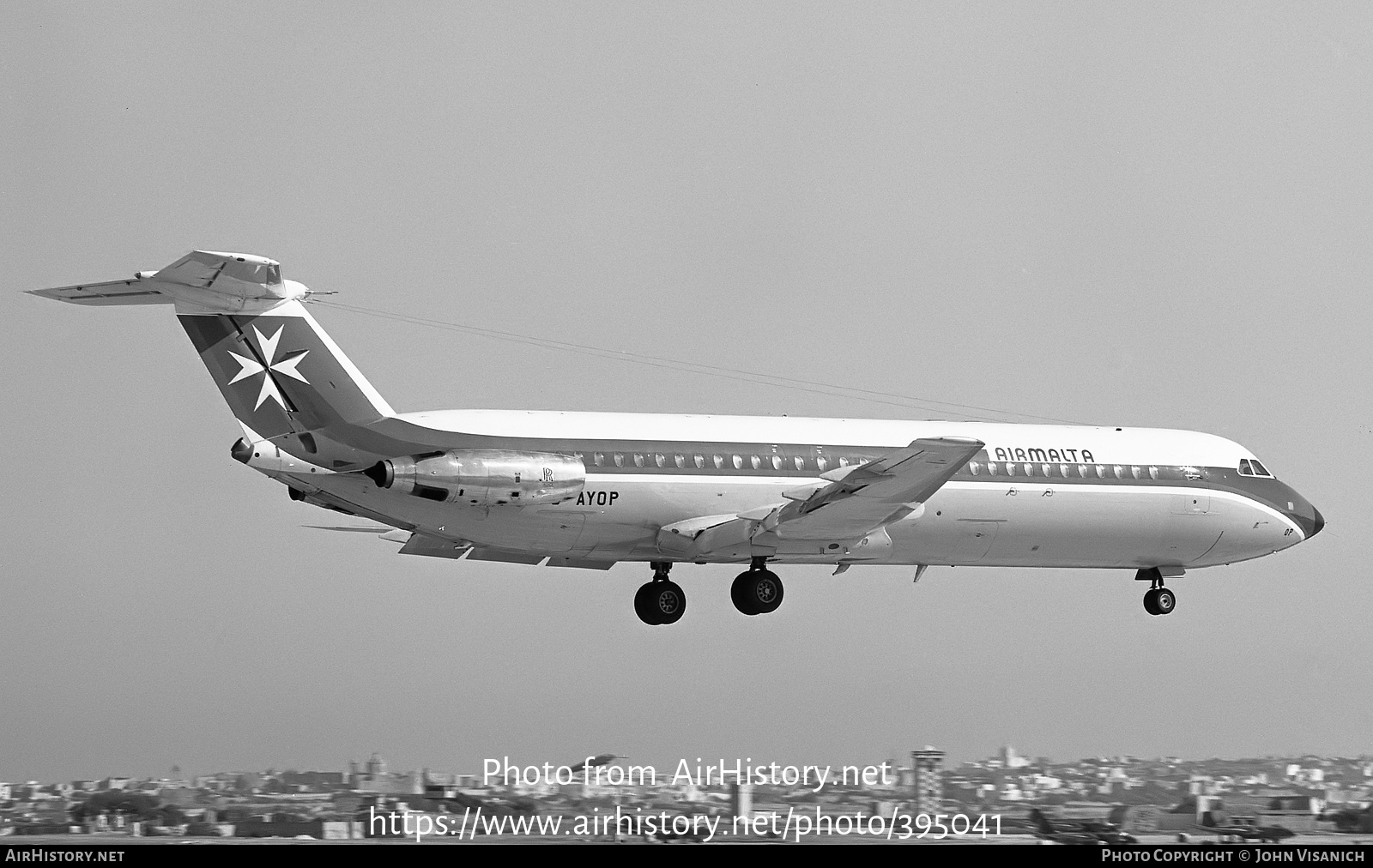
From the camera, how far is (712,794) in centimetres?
2741

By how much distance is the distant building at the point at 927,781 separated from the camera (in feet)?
94.2

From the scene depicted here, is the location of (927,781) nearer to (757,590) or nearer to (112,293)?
(757,590)

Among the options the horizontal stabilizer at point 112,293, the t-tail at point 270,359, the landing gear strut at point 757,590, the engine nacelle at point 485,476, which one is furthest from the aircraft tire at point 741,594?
the horizontal stabilizer at point 112,293

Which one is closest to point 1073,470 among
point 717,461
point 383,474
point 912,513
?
point 912,513

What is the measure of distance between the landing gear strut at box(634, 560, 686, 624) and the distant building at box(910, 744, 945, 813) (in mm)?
7755

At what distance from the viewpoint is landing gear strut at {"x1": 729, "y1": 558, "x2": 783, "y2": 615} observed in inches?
1403

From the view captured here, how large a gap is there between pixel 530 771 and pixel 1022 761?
29.6 ft

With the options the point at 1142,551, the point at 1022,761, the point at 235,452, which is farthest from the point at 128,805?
the point at 1142,551

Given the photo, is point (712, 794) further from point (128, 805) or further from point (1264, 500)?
point (1264, 500)

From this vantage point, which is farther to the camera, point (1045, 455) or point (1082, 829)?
point (1045, 455)

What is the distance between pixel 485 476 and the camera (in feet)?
102

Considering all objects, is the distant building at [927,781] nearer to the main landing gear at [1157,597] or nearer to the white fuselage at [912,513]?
the white fuselage at [912,513]

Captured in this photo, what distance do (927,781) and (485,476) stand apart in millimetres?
9028

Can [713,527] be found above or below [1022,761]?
above
